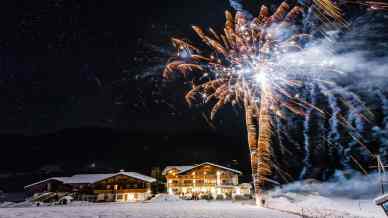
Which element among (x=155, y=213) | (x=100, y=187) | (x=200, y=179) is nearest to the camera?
(x=155, y=213)

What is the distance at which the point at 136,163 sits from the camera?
124 meters

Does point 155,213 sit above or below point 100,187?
below

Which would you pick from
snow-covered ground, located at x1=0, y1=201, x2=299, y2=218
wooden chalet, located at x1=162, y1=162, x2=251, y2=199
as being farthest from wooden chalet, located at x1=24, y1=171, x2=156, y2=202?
snow-covered ground, located at x1=0, y1=201, x2=299, y2=218

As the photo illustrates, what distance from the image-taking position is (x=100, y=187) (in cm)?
6588


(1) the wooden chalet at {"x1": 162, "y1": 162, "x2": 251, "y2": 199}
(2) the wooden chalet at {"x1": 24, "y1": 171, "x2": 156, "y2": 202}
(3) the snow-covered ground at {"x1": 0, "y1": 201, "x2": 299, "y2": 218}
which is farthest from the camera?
(1) the wooden chalet at {"x1": 162, "y1": 162, "x2": 251, "y2": 199}

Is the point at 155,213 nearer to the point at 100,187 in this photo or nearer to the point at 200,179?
the point at 100,187

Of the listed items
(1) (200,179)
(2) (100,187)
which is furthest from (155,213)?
(1) (200,179)

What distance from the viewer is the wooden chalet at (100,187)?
64562 millimetres

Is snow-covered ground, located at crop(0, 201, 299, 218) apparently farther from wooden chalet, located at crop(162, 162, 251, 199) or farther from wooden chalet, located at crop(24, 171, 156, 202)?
wooden chalet, located at crop(162, 162, 251, 199)

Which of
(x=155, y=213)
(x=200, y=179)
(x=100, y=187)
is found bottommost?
(x=155, y=213)

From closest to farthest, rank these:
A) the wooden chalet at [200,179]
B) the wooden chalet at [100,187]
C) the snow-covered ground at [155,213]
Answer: the snow-covered ground at [155,213]
the wooden chalet at [100,187]
the wooden chalet at [200,179]

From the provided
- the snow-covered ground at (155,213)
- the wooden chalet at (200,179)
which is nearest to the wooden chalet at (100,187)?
the wooden chalet at (200,179)

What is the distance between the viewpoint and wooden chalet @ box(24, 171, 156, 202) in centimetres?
6456

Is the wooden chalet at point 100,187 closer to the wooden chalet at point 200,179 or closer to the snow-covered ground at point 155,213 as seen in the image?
the wooden chalet at point 200,179
